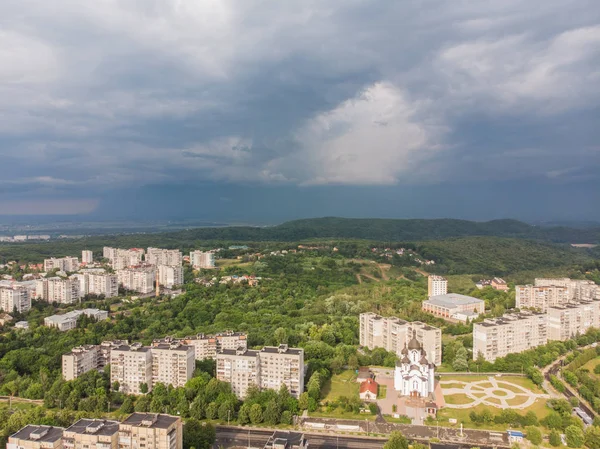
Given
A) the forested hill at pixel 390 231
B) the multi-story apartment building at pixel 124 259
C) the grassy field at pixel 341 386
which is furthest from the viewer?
the forested hill at pixel 390 231

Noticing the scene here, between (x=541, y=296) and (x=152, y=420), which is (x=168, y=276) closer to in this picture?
(x=152, y=420)

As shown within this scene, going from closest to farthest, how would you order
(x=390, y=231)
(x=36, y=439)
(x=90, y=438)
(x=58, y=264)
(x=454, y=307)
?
(x=90, y=438) → (x=36, y=439) → (x=454, y=307) → (x=58, y=264) → (x=390, y=231)

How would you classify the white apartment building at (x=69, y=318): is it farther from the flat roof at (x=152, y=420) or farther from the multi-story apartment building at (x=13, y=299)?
the flat roof at (x=152, y=420)

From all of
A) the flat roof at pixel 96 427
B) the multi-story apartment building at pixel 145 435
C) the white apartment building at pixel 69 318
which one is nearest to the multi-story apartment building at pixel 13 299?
the white apartment building at pixel 69 318

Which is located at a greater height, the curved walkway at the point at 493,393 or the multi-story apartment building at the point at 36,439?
the multi-story apartment building at the point at 36,439

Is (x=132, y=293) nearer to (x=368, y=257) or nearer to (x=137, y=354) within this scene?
(x=137, y=354)

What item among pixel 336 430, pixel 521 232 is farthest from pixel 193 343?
pixel 521 232

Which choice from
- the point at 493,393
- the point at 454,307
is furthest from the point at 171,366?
the point at 454,307
